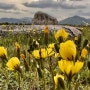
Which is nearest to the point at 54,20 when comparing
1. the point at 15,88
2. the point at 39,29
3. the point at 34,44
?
the point at 39,29

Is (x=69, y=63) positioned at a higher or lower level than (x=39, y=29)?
higher

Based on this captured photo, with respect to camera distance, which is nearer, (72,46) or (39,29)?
(72,46)

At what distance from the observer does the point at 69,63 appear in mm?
1320

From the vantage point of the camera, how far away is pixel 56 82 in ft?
5.01

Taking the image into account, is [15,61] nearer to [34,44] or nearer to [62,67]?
[34,44]

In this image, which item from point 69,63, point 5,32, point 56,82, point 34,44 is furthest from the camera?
point 5,32

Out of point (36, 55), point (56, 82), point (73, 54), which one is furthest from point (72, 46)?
point (36, 55)

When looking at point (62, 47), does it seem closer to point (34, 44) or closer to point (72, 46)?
point (72, 46)

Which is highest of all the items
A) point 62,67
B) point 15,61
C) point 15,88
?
point 62,67

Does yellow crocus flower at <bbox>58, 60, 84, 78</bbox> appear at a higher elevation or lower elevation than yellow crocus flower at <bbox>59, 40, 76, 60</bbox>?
lower

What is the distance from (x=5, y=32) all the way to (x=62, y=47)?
12.3 m

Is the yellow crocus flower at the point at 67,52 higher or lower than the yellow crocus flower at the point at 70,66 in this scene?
higher

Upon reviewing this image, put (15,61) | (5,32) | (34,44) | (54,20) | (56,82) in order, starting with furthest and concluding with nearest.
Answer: (54,20), (5,32), (34,44), (15,61), (56,82)

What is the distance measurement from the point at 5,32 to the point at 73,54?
12.3 meters
